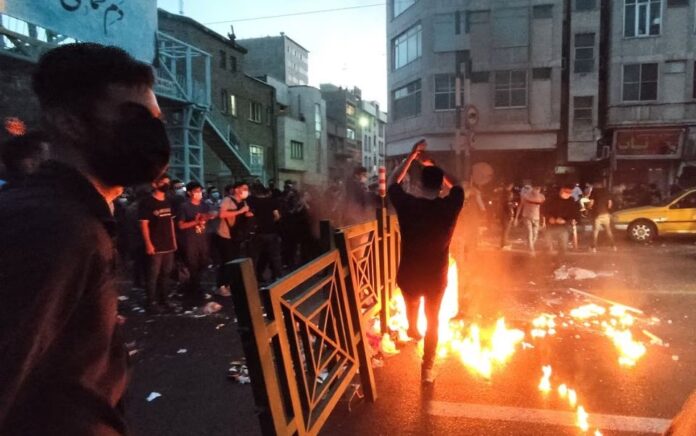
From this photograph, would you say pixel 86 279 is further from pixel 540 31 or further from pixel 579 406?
pixel 540 31

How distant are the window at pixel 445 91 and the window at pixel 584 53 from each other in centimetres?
703

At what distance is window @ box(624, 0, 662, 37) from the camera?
25500 mm

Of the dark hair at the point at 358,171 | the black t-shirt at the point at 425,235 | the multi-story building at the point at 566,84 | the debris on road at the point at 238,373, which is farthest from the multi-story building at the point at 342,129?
the black t-shirt at the point at 425,235

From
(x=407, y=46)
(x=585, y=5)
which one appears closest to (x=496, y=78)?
(x=585, y=5)

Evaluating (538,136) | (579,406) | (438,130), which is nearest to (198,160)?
(438,130)

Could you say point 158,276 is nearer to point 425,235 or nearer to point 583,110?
point 425,235

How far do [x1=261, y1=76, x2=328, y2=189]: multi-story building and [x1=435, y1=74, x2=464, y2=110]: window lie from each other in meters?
14.5

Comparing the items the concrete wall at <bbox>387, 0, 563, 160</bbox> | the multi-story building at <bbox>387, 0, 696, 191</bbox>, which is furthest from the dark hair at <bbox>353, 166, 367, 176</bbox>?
the concrete wall at <bbox>387, 0, 563, 160</bbox>

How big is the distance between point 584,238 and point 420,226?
42.5 ft

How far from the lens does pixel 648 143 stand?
83.6 ft

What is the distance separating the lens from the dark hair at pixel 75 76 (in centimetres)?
123

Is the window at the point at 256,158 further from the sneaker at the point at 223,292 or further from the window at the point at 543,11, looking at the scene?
the sneaker at the point at 223,292

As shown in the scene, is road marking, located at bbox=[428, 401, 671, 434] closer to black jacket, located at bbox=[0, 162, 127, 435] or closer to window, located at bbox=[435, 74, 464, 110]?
black jacket, located at bbox=[0, 162, 127, 435]

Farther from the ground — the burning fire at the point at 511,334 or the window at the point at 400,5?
the window at the point at 400,5
